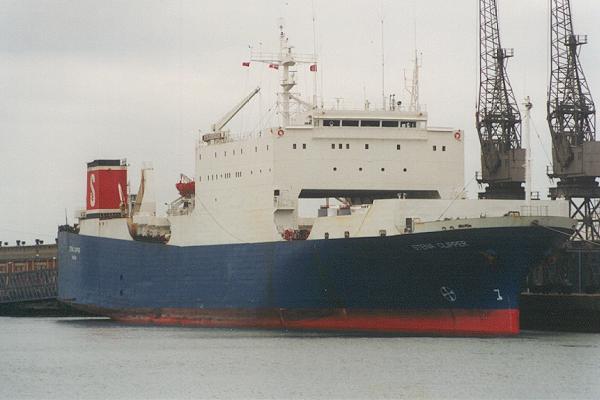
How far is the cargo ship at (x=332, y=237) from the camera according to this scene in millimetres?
41500

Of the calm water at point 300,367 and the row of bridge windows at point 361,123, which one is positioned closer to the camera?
the calm water at point 300,367

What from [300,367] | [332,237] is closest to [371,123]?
[332,237]

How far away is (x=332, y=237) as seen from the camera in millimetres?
44438

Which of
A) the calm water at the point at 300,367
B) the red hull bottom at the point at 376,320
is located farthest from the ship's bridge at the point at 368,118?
the calm water at the point at 300,367

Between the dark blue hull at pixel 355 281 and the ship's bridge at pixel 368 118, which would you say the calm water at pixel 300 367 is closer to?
the dark blue hull at pixel 355 281

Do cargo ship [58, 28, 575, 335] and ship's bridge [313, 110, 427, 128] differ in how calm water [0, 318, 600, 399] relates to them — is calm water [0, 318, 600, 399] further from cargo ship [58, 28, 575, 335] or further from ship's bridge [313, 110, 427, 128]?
ship's bridge [313, 110, 427, 128]

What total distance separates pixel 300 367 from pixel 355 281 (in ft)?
24.3

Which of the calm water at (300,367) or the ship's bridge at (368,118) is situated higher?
the ship's bridge at (368,118)

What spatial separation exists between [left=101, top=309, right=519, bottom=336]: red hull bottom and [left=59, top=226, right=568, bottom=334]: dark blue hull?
0.10 ft

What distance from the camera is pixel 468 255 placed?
41.1 metres

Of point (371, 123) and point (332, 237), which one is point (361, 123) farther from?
point (332, 237)

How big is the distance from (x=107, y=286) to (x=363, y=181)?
13114 mm

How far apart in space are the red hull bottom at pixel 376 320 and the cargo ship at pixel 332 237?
0.14ft

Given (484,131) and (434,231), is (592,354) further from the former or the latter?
(484,131)
